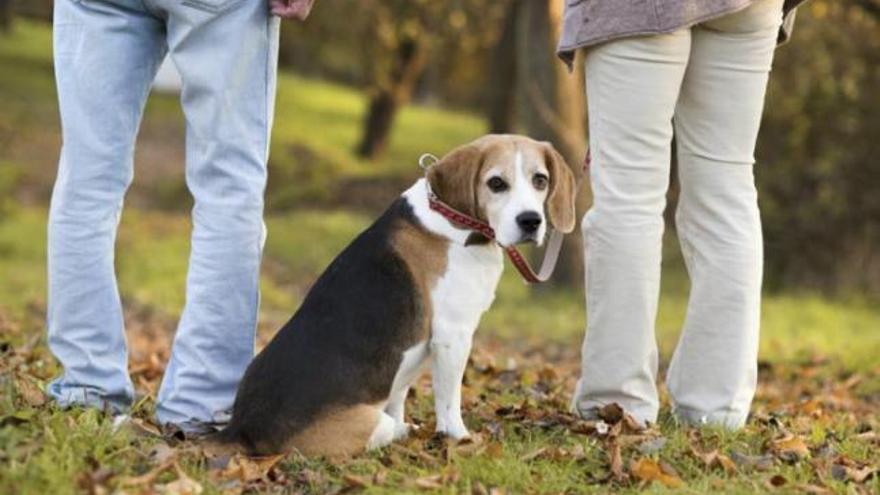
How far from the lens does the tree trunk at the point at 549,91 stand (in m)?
12.3

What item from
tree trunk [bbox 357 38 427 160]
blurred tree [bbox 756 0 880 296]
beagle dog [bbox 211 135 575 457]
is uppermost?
beagle dog [bbox 211 135 575 457]

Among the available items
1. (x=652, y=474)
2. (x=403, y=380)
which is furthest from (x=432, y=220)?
(x=652, y=474)

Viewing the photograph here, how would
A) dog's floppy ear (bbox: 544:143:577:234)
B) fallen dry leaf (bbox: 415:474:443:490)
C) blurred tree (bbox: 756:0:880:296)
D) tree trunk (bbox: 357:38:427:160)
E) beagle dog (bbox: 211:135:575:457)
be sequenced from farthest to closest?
tree trunk (bbox: 357:38:427:160) → blurred tree (bbox: 756:0:880:296) → dog's floppy ear (bbox: 544:143:577:234) → beagle dog (bbox: 211:135:575:457) → fallen dry leaf (bbox: 415:474:443:490)

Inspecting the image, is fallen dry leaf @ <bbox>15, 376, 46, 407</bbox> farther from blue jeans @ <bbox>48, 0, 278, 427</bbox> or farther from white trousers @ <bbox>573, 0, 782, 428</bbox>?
white trousers @ <bbox>573, 0, 782, 428</bbox>

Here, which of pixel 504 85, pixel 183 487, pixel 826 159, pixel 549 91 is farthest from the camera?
pixel 504 85

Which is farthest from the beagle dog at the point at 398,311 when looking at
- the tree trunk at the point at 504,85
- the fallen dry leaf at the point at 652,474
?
the tree trunk at the point at 504,85

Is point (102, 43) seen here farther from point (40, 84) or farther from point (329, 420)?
point (40, 84)

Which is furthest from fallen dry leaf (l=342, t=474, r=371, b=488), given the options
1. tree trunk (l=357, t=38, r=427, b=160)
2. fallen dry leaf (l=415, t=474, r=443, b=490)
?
tree trunk (l=357, t=38, r=427, b=160)

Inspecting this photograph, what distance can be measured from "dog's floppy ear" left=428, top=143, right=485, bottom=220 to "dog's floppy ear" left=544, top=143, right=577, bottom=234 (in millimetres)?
261

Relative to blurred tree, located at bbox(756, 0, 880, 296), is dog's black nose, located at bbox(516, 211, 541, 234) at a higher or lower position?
higher

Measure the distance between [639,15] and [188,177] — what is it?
5.64ft

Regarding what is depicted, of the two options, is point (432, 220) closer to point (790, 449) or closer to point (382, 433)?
point (382, 433)

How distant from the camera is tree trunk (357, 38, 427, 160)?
2383 cm

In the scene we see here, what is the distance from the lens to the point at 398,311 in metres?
4.56
